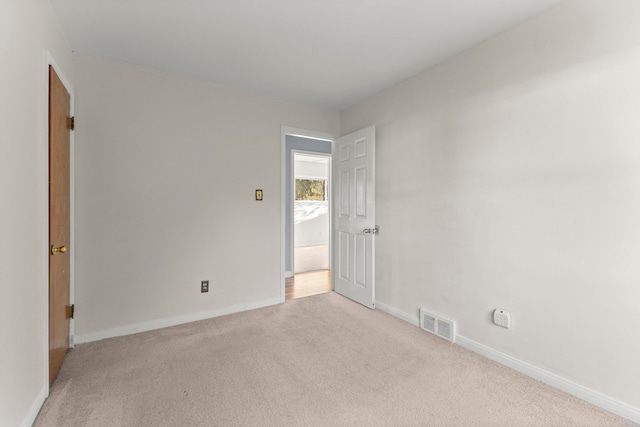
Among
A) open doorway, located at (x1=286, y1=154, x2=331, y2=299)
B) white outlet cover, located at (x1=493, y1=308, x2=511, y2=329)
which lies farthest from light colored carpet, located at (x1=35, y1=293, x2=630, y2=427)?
open doorway, located at (x1=286, y1=154, x2=331, y2=299)

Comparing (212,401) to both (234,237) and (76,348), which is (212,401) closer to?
(76,348)

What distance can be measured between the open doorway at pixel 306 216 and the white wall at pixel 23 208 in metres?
2.17

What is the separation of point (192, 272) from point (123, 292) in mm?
604

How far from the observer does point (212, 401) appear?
1.78 metres

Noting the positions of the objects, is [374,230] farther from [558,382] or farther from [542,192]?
[558,382]

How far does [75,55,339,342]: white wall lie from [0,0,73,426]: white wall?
2.59ft

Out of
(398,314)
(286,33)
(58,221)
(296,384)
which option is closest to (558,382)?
(398,314)

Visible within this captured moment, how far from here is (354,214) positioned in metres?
3.67

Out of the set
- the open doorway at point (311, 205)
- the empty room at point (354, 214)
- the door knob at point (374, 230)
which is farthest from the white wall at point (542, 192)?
the open doorway at point (311, 205)

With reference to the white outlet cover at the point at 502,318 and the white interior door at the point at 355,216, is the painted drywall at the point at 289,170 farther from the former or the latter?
the white outlet cover at the point at 502,318

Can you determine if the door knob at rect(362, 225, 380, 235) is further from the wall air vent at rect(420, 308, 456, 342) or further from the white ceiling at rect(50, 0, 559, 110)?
the white ceiling at rect(50, 0, 559, 110)

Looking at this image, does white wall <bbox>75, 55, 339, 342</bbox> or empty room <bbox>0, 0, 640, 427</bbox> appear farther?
white wall <bbox>75, 55, 339, 342</bbox>

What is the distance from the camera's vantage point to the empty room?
165 centimetres

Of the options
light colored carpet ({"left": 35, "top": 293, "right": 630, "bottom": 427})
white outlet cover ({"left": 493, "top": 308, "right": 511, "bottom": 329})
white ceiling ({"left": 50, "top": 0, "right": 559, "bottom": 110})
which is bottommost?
light colored carpet ({"left": 35, "top": 293, "right": 630, "bottom": 427})
